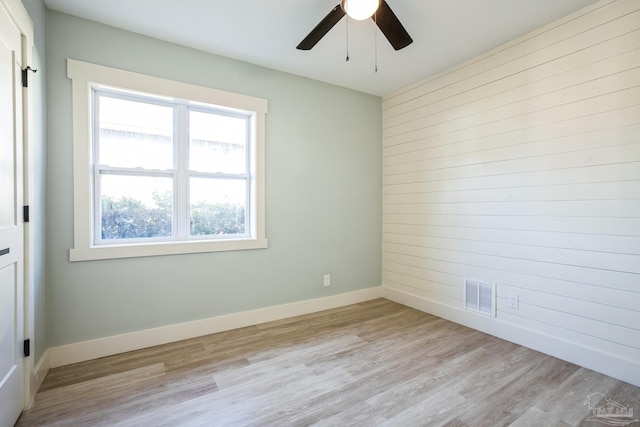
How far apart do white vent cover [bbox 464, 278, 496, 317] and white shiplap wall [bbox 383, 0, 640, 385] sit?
0.06 m

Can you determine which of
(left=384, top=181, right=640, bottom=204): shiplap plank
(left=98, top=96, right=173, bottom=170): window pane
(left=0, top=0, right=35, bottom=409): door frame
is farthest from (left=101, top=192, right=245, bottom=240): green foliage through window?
(left=384, top=181, right=640, bottom=204): shiplap plank

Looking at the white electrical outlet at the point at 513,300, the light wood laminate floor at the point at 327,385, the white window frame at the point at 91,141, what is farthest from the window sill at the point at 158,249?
the white electrical outlet at the point at 513,300

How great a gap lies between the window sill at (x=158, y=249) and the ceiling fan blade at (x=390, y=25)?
2.18 m

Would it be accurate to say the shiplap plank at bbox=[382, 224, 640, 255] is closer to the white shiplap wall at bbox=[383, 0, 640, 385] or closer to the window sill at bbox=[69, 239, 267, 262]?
the white shiplap wall at bbox=[383, 0, 640, 385]

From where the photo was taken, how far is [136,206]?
260 centimetres

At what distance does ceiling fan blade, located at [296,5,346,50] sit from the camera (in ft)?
5.99

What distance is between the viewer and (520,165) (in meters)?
2.58

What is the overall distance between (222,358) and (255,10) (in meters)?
2.78

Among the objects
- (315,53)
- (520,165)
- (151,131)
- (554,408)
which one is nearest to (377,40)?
(315,53)

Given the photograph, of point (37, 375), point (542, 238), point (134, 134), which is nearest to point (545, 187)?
point (542, 238)

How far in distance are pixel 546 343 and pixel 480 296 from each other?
2.00ft

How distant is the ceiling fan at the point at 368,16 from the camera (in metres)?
1.71

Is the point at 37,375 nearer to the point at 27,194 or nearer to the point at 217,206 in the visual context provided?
the point at 27,194

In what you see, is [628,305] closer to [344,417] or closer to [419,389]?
[419,389]
